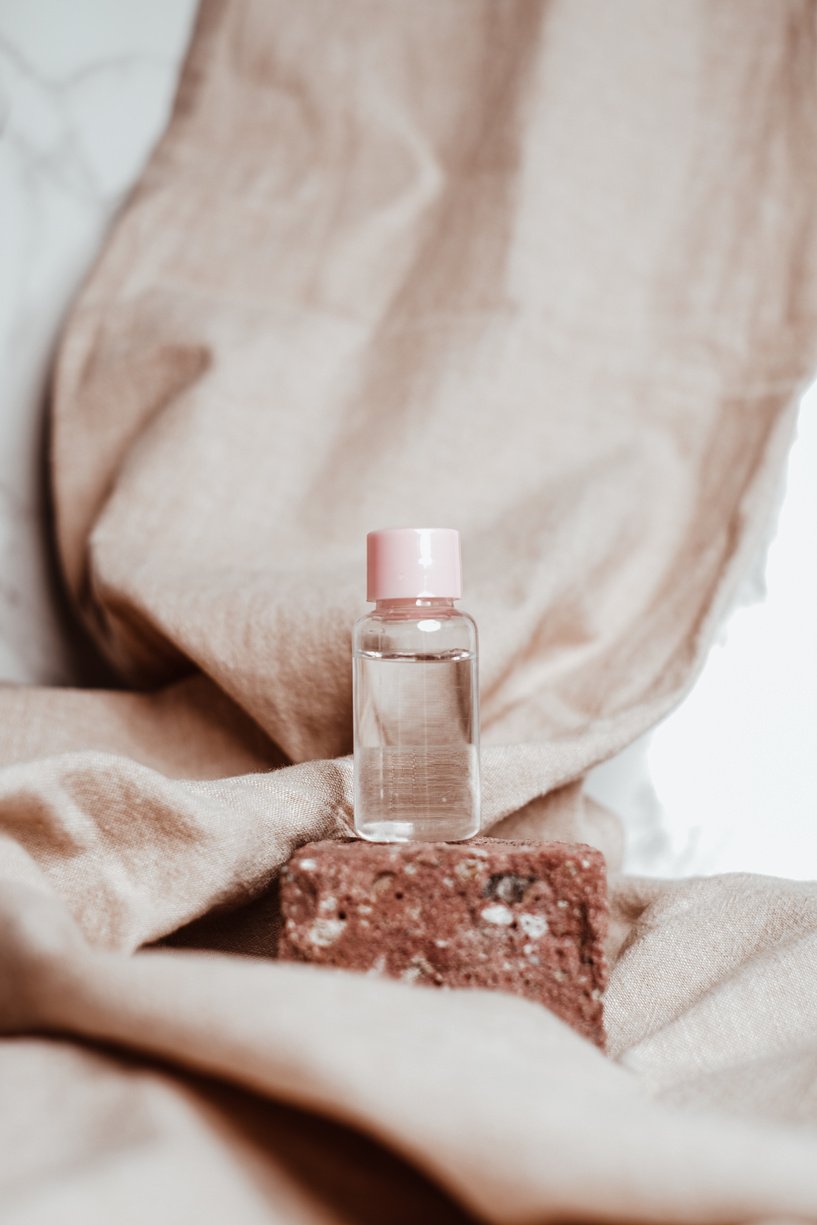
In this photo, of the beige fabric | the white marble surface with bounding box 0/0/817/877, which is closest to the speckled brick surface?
the beige fabric

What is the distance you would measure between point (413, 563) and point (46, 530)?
19.2 inches

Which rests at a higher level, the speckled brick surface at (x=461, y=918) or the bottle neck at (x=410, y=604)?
the bottle neck at (x=410, y=604)

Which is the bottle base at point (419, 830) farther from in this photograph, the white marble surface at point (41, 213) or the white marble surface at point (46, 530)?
the white marble surface at point (41, 213)

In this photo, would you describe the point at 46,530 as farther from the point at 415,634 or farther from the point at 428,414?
the point at 415,634

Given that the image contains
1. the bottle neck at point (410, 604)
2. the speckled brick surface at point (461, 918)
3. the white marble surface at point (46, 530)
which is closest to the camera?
the speckled brick surface at point (461, 918)

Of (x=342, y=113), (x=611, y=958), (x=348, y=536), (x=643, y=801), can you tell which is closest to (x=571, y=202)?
(x=342, y=113)

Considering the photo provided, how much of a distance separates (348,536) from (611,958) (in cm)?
38

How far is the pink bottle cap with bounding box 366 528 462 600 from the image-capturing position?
1.90 feet

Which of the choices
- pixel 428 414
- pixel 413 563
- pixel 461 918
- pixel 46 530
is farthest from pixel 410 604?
pixel 46 530

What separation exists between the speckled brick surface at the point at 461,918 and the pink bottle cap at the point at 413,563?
0.14 m

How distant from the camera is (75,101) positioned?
0.96 metres

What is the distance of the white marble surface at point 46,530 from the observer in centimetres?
86

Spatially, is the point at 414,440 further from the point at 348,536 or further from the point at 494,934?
the point at 494,934

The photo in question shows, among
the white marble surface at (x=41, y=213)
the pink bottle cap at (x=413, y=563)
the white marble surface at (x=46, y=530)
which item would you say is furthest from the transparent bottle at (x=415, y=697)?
the white marble surface at (x=41, y=213)
